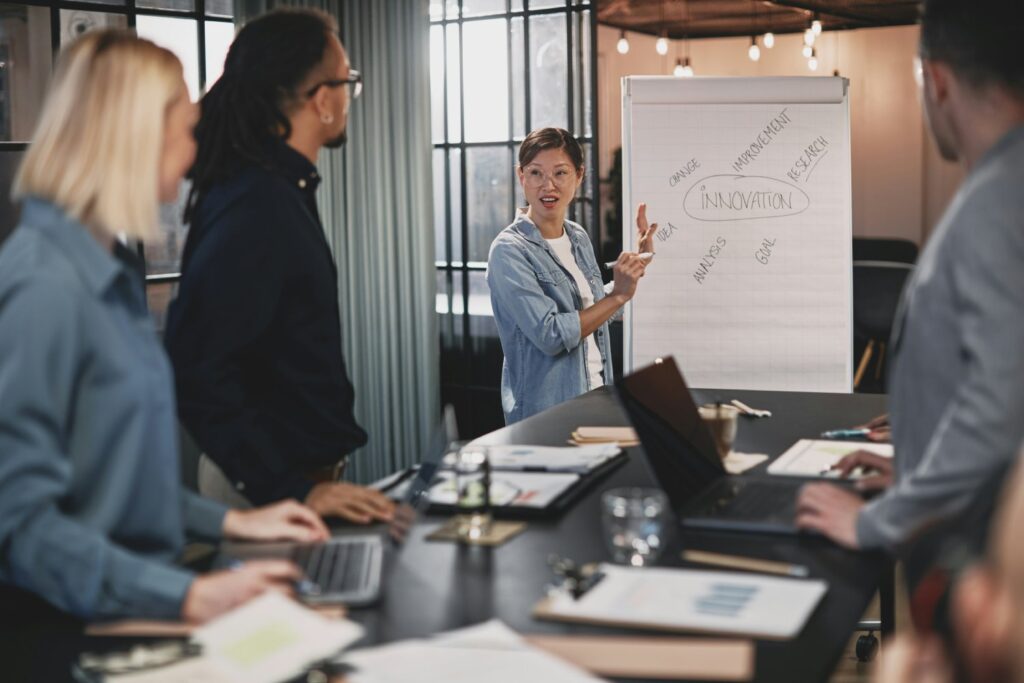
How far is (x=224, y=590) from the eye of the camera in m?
1.30

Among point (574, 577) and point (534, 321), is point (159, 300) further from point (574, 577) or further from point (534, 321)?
point (574, 577)

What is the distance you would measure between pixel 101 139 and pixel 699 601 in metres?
0.88

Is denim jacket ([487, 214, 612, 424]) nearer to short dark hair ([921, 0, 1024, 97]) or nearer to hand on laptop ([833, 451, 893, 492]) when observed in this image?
hand on laptop ([833, 451, 893, 492])

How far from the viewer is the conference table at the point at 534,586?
4.09ft

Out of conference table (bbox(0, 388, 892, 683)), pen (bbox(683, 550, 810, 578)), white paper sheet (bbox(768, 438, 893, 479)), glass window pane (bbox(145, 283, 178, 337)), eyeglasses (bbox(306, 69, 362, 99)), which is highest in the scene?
eyeglasses (bbox(306, 69, 362, 99))

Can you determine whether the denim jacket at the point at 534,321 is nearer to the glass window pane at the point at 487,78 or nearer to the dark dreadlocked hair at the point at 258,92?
the dark dreadlocked hair at the point at 258,92

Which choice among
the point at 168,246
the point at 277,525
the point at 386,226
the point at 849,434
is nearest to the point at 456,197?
the point at 386,226

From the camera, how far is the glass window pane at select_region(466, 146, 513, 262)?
5434 mm

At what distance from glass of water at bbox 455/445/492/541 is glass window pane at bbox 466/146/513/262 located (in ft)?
12.4

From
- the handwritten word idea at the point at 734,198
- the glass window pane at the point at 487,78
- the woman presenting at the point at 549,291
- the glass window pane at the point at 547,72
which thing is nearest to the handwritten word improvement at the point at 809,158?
the handwritten word idea at the point at 734,198

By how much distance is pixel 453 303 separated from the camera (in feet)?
18.4

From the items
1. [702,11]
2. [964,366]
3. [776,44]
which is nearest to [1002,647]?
[964,366]

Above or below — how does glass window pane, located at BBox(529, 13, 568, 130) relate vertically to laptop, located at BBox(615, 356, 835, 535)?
above

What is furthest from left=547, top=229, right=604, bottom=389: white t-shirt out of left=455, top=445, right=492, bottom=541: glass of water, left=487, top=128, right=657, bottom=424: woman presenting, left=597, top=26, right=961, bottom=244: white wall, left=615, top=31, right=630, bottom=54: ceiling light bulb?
left=597, top=26, right=961, bottom=244: white wall
